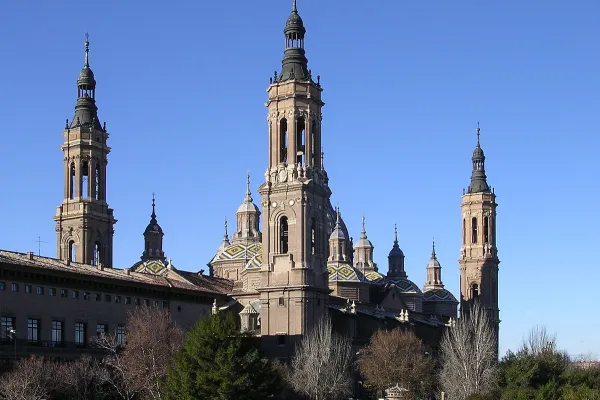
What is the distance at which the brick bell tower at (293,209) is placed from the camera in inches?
3194

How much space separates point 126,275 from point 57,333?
11.5 metres

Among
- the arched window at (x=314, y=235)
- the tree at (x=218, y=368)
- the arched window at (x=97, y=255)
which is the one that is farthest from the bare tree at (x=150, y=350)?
the arched window at (x=97, y=255)

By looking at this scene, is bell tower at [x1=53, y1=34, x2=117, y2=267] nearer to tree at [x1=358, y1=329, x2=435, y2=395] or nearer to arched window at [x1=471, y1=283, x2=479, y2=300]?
tree at [x1=358, y1=329, x2=435, y2=395]

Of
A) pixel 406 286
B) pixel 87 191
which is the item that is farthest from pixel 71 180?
pixel 406 286

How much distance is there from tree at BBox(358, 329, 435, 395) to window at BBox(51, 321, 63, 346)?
83.7 feet

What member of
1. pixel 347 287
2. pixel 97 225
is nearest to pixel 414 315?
pixel 347 287

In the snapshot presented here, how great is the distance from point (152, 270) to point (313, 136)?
27.6 meters

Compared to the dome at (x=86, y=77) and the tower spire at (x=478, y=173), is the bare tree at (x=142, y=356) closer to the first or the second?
the dome at (x=86, y=77)

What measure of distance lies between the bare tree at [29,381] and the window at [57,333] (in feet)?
19.7

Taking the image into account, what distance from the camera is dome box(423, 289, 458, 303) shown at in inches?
5305

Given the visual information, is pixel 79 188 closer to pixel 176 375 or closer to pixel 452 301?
pixel 176 375

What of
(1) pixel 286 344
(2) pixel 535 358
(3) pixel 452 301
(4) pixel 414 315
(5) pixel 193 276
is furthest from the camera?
(3) pixel 452 301

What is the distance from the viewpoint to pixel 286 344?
80562 mm

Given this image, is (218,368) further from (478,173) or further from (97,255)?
(478,173)
